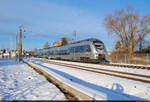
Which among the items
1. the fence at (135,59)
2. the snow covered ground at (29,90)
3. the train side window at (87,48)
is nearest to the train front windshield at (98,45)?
the train side window at (87,48)

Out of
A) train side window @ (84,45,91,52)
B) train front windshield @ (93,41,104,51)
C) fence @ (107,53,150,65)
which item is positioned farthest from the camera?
fence @ (107,53,150,65)

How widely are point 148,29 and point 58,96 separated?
103ft

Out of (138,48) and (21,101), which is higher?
(138,48)

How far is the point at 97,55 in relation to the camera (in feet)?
62.3

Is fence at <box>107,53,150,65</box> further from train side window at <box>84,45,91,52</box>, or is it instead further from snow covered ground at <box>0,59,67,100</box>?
snow covered ground at <box>0,59,67,100</box>

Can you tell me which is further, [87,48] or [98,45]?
[87,48]

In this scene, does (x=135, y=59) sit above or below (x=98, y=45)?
below

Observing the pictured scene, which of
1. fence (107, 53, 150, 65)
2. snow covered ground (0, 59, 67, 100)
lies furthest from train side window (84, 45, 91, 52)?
snow covered ground (0, 59, 67, 100)

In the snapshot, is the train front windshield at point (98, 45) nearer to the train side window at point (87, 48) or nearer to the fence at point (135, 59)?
the train side window at point (87, 48)

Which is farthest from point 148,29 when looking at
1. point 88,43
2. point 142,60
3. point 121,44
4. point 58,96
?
point 58,96

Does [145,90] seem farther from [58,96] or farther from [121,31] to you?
[121,31]

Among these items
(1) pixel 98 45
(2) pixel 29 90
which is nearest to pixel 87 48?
(1) pixel 98 45

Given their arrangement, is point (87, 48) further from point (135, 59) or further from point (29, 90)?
point (29, 90)

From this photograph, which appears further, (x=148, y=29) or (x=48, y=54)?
(x=48, y=54)
